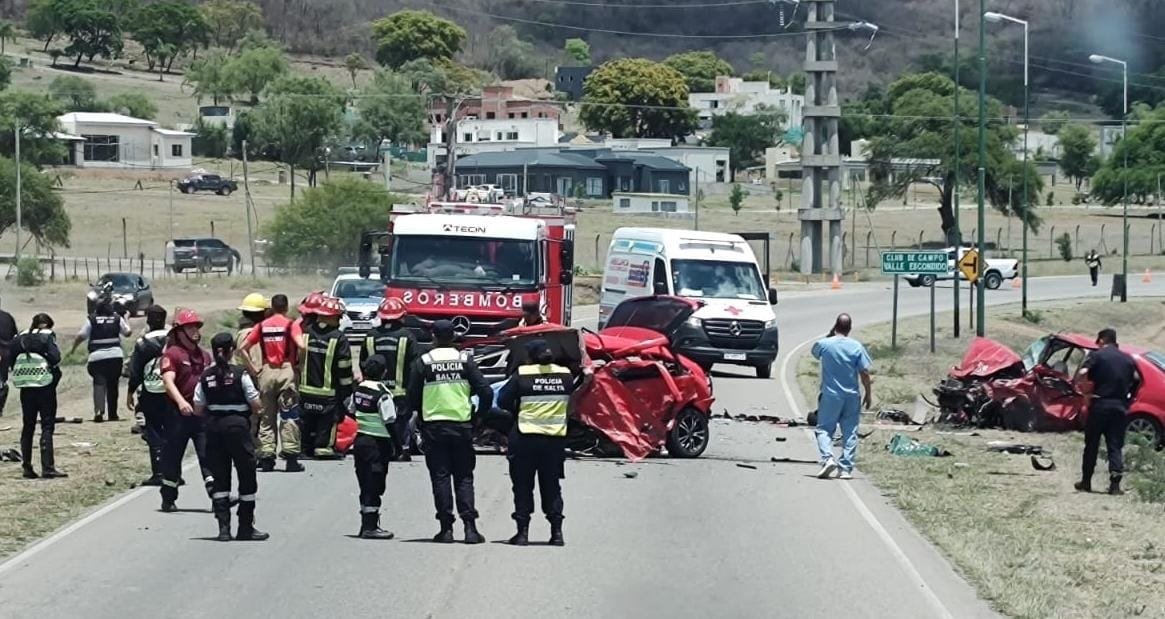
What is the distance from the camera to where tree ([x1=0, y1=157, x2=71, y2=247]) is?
232 feet

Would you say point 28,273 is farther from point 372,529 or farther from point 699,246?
point 372,529

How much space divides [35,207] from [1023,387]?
5343cm

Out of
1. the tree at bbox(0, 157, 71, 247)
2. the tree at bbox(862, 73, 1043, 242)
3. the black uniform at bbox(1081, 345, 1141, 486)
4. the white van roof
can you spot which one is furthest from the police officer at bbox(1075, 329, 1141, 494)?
the tree at bbox(862, 73, 1043, 242)

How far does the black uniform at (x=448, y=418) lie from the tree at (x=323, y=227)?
53778 mm

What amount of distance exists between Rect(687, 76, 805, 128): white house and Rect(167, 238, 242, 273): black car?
93912 millimetres

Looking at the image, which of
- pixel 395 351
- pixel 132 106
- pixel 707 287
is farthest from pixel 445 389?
pixel 132 106

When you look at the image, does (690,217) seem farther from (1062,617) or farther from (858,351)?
(1062,617)

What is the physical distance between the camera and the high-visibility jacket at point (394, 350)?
1698cm

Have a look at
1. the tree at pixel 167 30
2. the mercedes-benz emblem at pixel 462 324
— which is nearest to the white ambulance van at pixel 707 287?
the mercedes-benz emblem at pixel 462 324

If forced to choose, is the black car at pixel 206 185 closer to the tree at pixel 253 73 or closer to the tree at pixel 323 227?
the tree at pixel 323 227

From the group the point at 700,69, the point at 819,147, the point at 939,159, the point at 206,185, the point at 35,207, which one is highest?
the point at 700,69

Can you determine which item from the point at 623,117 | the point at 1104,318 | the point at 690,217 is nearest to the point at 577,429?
the point at 1104,318

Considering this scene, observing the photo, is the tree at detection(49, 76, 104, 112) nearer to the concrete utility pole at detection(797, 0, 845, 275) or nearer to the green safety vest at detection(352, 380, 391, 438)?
the concrete utility pole at detection(797, 0, 845, 275)

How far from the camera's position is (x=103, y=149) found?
334 ft
